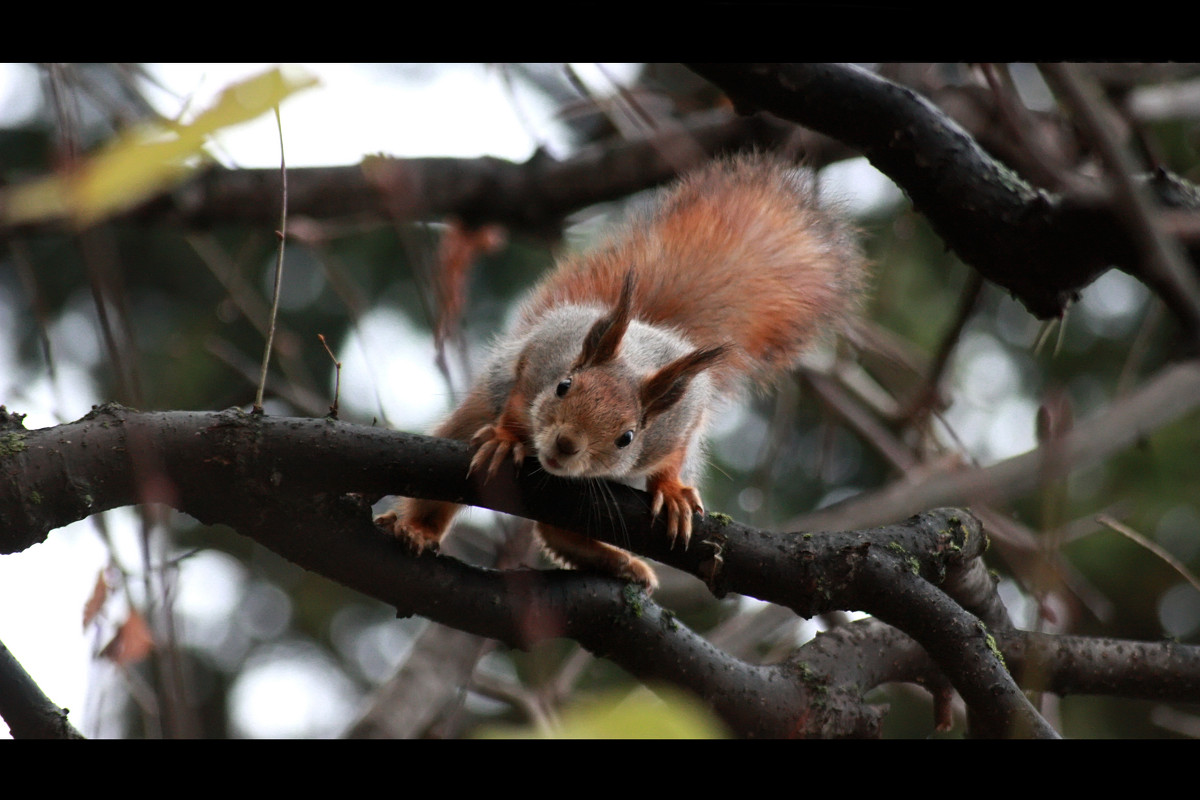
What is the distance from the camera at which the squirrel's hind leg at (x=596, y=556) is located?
168cm

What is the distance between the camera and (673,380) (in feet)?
5.04

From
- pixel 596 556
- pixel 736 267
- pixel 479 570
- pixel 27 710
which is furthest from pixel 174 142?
pixel 736 267

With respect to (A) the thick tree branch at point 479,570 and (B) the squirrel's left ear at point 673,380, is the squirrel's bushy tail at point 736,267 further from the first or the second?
(A) the thick tree branch at point 479,570

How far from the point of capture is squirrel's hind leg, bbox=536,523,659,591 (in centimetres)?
168

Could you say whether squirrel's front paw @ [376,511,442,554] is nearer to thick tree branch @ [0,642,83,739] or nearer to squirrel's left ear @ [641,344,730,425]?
squirrel's left ear @ [641,344,730,425]

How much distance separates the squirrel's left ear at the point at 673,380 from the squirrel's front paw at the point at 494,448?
20 cm

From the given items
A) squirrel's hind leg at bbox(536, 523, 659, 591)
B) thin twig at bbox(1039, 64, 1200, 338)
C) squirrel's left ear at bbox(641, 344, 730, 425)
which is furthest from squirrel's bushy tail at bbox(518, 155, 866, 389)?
thin twig at bbox(1039, 64, 1200, 338)

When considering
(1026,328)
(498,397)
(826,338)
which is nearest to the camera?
(498,397)

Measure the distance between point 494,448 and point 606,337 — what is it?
0.98ft

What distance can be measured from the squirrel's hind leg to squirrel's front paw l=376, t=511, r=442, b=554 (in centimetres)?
18
